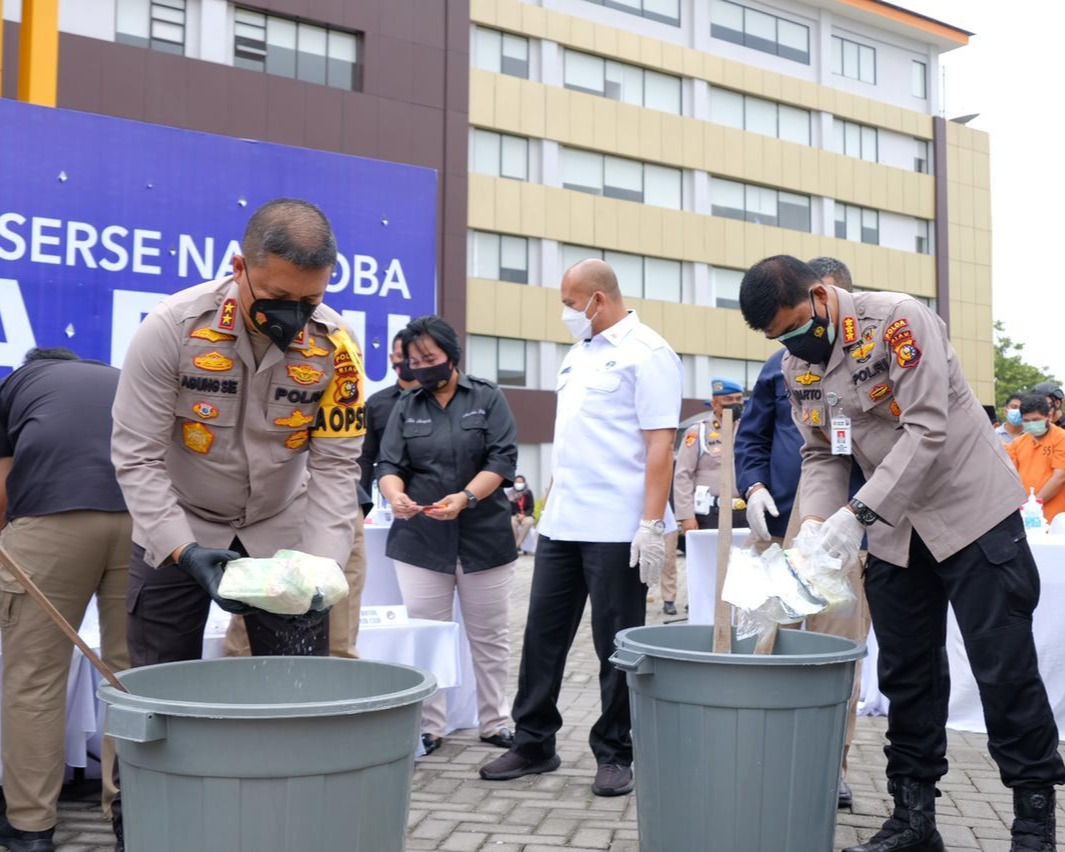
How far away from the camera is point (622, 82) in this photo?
3044cm

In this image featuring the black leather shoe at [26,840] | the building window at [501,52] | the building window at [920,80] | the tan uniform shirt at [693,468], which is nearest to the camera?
the black leather shoe at [26,840]

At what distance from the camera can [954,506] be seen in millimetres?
3406

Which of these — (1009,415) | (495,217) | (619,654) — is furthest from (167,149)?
(495,217)

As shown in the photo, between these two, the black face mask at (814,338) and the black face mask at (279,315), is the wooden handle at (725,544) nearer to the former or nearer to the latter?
the black face mask at (814,338)

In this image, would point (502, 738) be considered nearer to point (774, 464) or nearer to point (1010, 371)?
point (774, 464)

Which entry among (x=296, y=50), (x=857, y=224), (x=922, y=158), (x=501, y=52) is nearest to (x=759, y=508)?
(x=296, y=50)

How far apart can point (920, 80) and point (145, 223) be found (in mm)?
35674

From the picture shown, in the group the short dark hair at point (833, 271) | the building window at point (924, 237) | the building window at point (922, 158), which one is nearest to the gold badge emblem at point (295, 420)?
the short dark hair at point (833, 271)

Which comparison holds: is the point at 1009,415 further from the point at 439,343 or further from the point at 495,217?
the point at 495,217

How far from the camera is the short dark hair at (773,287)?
11.4 ft

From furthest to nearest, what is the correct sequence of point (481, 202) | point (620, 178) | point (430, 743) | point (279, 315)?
1. point (620, 178)
2. point (481, 202)
3. point (430, 743)
4. point (279, 315)

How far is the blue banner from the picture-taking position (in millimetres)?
5523

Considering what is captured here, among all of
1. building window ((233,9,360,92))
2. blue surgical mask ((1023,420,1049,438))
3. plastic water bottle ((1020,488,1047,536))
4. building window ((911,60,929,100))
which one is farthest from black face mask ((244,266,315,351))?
building window ((911,60,929,100))

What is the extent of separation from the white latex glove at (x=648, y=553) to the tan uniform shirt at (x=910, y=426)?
0.92m
